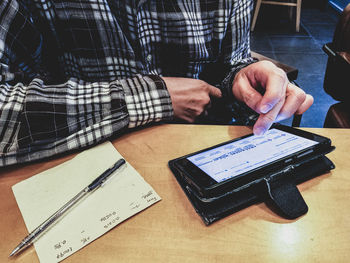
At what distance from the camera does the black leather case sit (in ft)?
1.29

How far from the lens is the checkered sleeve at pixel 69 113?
53 cm

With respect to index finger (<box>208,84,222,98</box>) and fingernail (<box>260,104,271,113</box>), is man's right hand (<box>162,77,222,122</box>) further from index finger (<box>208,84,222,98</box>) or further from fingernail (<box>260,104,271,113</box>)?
fingernail (<box>260,104,271,113</box>)

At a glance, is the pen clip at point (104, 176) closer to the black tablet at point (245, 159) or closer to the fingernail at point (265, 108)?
the black tablet at point (245, 159)

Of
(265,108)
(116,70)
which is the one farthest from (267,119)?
(116,70)

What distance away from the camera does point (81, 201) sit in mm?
430

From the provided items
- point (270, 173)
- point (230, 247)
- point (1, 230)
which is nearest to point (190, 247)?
point (230, 247)

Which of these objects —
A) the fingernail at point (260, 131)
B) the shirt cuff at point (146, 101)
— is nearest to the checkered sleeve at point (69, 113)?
the shirt cuff at point (146, 101)

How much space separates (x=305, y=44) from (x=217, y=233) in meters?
3.75

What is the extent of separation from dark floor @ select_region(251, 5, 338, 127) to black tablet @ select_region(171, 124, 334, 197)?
1621 millimetres

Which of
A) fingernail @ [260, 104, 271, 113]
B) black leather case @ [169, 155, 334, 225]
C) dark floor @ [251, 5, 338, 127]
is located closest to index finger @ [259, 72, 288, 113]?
fingernail @ [260, 104, 271, 113]

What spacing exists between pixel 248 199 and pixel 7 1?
71cm

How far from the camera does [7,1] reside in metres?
0.61

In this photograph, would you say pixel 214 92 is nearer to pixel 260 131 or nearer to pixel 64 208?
pixel 260 131

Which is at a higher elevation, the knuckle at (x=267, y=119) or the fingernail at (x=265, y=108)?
the fingernail at (x=265, y=108)
